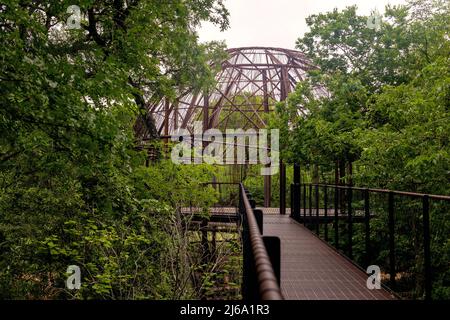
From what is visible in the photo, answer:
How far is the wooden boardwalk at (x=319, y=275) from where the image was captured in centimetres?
516

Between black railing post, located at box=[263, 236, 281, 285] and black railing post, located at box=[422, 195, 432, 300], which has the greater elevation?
black railing post, located at box=[263, 236, 281, 285]

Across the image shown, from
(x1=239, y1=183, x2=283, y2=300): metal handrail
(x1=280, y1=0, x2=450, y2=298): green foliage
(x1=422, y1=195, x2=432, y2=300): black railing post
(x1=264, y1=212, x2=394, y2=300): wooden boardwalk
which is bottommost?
(x1=264, y1=212, x2=394, y2=300): wooden boardwalk

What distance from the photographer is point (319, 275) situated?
6.23m

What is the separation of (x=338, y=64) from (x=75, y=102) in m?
13.1

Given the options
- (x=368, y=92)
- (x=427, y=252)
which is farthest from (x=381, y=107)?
(x=427, y=252)

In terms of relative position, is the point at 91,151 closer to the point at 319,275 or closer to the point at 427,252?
the point at 319,275

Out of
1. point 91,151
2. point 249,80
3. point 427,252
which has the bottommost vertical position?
point 427,252

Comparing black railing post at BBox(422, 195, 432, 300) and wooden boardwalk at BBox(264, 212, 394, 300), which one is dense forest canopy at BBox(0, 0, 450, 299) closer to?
wooden boardwalk at BBox(264, 212, 394, 300)

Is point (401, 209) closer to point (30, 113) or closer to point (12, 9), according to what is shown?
point (30, 113)

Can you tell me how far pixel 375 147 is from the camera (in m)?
10.3

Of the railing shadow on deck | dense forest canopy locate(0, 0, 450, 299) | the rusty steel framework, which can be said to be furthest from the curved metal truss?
the railing shadow on deck

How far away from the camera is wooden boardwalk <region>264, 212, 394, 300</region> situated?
5.16 metres

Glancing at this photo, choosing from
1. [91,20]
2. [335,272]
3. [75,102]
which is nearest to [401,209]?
[335,272]

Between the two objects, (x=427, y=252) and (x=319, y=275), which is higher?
(x=427, y=252)
